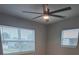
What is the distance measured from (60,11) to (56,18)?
9 cm

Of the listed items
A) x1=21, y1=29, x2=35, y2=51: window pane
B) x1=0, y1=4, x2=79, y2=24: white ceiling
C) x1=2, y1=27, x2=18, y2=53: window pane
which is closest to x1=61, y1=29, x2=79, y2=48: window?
x1=0, y1=4, x2=79, y2=24: white ceiling

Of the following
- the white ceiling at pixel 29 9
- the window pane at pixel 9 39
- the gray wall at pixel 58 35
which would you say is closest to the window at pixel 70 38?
the gray wall at pixel 58 35

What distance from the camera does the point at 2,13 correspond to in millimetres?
1201

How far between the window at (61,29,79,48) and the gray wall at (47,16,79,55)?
0.05 meters

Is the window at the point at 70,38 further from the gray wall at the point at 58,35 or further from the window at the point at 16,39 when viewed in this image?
the window at the point at 16,39

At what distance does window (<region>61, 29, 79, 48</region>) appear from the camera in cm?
120

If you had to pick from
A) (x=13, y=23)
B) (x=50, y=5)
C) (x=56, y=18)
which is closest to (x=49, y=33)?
(x=56, y=18)

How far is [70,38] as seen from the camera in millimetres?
1217

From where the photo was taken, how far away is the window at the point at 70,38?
1.20m

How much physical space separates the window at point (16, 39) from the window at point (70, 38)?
0.37m

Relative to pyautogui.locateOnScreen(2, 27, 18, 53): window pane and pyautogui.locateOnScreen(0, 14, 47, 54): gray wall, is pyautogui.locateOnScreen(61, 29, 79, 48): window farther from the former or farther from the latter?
pyautogui.locateOnScreen(2, 27, 18, 53): window pane

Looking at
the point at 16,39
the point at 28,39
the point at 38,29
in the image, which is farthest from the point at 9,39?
the point at 38,29

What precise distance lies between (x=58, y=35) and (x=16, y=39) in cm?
51
